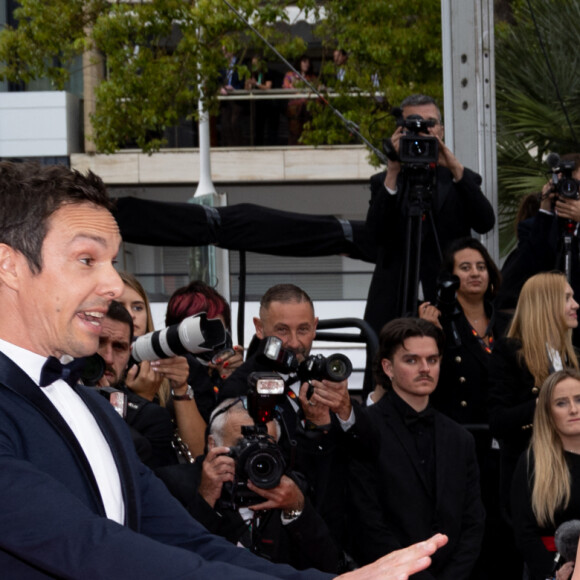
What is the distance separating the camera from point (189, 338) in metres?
3.62

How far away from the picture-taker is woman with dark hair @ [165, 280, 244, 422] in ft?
17.4

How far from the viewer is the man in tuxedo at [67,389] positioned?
1911 millimetres

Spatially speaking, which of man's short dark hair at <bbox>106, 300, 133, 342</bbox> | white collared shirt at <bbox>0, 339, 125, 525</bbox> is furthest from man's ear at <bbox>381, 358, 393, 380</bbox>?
white collared shirt at <bbox>0, 339, 125, 525</bbox>

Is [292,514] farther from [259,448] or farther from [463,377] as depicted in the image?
[463,377]

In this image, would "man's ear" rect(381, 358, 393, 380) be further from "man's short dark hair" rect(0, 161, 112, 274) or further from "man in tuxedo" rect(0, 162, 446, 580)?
"man's short dark hair" rect(0, 161, 112, 274)

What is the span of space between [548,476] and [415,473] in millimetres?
555

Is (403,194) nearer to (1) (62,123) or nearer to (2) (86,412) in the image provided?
(2) (86,412)

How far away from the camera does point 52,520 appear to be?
72.2 inches

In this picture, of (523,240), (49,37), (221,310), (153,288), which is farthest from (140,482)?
(153,288)

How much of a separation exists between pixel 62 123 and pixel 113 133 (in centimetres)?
718

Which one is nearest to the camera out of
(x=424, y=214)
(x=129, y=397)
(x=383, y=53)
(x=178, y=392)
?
(x=129, y=397)

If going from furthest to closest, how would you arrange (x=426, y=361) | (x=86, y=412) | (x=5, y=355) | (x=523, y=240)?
(x=523, y=240), (x=426, y=361), (x=86, y=412), (x=5, y=355)

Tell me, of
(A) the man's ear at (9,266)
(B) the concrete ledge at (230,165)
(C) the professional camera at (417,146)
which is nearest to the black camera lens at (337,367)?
(C) the professional camera at (417,146)

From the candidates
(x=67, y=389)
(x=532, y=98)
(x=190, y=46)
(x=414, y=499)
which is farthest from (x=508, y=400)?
(x=190, y=46)
